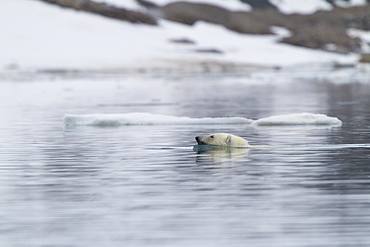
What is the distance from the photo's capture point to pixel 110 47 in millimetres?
53469

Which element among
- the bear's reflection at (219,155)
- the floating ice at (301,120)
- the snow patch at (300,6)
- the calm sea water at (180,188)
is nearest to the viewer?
the calm sea water at (180,188)

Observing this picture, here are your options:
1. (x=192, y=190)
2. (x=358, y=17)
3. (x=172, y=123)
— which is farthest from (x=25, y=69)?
(x=358, y=17)

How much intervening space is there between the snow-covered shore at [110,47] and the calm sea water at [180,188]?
3490 cm

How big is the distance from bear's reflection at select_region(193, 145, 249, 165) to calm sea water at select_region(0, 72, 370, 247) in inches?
0.8

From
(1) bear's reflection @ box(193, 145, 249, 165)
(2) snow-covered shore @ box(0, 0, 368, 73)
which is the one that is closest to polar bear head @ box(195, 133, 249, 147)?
(1) bear's reflection @ box(193, 145, 249, 165)

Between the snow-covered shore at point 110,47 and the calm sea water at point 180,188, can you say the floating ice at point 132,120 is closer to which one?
the calm sea water at point 180,188

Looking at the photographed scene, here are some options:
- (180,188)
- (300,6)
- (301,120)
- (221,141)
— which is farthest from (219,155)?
(300,6)

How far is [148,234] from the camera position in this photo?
225 inches

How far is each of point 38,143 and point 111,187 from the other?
4091 mm

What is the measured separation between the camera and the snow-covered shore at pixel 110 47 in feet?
162

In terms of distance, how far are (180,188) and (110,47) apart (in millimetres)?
46524

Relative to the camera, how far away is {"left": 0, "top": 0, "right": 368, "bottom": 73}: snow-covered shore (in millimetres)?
49406

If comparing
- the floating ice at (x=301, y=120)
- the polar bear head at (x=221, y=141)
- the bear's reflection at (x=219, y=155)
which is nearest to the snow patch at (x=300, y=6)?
the floating ice at (x=301, y=120)

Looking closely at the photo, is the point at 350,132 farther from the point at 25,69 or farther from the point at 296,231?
the point at 25,69
